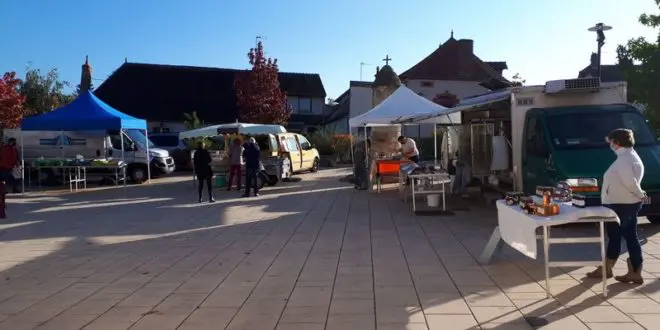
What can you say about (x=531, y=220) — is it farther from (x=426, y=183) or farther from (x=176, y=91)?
(x=176, y=91)

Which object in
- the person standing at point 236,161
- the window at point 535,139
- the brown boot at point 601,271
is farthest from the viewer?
the person standing at point 236,161

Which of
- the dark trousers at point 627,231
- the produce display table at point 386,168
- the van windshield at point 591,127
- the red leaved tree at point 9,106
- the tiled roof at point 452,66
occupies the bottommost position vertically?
the dark trousers at point 627,231

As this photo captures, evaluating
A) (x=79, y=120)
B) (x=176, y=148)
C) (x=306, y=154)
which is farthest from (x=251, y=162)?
(x=176, y=148)

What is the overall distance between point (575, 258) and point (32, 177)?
858 inches

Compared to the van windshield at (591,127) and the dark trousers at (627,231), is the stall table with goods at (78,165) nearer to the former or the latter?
the van windshield at (591,127)

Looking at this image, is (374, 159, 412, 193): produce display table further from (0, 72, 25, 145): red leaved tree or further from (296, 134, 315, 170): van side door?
(0, 72, 25, 145): red leaved tree

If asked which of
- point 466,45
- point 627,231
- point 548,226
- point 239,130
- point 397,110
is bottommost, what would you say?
point 627,231

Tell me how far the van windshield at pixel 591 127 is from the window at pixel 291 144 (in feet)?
42.0

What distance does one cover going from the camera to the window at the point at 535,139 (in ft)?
35.3

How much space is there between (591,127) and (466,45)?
113ft

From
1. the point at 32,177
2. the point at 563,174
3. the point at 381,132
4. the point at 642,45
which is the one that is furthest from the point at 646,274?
the point at 32,177

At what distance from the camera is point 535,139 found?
11.1 meters

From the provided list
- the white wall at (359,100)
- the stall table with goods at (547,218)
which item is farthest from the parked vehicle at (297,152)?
the white wall at (359,100)

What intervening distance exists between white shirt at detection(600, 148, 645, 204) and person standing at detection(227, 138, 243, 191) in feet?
42.5
